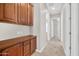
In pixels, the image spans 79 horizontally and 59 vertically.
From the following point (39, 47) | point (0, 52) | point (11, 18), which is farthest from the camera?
point (39, 47)

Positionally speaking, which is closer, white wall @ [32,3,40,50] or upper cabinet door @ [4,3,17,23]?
upper cabinet door @ [4,3,17,23]

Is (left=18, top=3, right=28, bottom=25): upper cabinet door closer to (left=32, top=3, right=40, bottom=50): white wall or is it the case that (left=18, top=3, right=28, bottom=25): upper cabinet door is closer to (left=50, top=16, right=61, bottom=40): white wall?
(left=32, top=3, right=40, bottom=50): white wall

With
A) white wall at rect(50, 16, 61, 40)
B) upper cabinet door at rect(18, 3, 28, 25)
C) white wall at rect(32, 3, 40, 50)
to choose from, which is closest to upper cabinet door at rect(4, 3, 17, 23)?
upper cabinet door at rect(18, 3, 28, 25)

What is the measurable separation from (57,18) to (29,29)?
2771 mm

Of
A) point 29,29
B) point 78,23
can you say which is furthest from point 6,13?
point 29,29

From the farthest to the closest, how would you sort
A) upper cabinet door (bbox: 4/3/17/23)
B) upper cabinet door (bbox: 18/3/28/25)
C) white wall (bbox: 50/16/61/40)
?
white wall (bbox: 50/16/61/40)
upper cabinet door (bbox: 18/3/28/25)
upper cabinet door (bbox: 4/3/17/23)

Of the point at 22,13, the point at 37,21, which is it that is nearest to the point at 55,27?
the point at 37,21

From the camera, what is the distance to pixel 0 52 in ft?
6.12

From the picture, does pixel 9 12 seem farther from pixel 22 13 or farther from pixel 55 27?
pixel 55 27

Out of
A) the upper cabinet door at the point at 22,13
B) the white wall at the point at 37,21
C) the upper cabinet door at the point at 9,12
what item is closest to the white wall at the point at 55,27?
the white wall at the point at 37,21

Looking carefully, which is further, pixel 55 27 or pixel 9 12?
pixel 55 27

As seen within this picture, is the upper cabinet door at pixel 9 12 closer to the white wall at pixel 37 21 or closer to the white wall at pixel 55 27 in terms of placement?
the white wall at pixel 37 21

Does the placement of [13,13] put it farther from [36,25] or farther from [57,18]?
[57,18]

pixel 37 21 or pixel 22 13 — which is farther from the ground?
pixel 22 13
